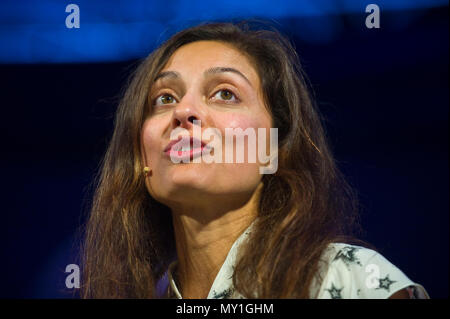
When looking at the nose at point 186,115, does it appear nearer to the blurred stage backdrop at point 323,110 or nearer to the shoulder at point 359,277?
the shoulder at point 359,277

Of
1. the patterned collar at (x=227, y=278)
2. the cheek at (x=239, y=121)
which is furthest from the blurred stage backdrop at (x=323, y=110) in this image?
the patterned collar at (x=227, y=278)

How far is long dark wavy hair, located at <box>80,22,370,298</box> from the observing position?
1.46m

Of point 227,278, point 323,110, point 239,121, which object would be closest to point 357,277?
point 227,278

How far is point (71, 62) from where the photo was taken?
7.43 feet

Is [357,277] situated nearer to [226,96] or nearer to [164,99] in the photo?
[226,96]

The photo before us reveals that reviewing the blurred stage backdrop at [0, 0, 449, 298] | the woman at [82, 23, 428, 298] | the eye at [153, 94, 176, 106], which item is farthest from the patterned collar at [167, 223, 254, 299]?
the blurred stage backdrop at [0, 0, 449, 298]

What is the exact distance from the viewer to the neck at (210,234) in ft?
5.04

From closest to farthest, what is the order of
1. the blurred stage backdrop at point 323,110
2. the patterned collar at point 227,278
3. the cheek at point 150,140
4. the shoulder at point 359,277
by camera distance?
the shoulder at point 359,277
the patterned collar at point 227,278
the cheek at point 150,140
the blurred stage backdrop at point 323,110

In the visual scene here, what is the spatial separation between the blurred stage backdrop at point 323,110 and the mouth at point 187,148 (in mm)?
774

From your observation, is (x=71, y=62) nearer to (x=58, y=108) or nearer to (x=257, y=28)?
(x=58, y=108)

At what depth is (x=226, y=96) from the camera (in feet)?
5.13

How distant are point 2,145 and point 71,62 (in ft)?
1.75

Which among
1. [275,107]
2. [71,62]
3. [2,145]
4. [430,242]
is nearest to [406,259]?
[430,242]

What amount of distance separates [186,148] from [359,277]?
0.49 meters
